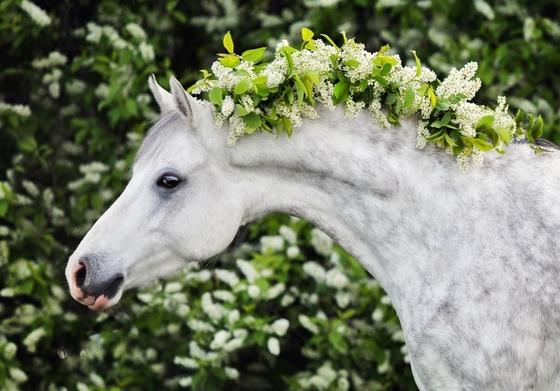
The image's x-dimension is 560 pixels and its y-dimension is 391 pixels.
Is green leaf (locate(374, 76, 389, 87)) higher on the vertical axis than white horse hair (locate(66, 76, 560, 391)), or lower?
higher

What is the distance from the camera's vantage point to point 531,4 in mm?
4121

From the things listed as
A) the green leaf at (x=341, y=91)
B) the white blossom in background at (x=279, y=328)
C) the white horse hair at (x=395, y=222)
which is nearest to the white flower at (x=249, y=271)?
the white blossom in background at (x=279, y=328)

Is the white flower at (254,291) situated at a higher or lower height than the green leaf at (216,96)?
lower

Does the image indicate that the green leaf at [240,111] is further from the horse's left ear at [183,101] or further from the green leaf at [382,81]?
the green leaf at [382,81]

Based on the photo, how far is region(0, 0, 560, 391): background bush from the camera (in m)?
3.92

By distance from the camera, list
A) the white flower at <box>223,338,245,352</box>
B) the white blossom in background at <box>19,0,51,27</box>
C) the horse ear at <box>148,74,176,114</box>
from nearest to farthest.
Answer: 1. the horse ear at <box>148,74,176,114</box>
2. the white flower at <box>223,338,245,352</box>
3. the white blossom in background at <box>19,0,51,27</box>

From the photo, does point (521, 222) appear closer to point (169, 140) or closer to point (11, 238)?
point (169, 140)

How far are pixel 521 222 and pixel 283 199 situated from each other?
2.33ft

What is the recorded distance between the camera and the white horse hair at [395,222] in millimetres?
2045

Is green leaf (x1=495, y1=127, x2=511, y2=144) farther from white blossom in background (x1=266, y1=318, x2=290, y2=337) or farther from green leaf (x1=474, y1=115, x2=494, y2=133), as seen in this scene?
white blossom in background (x1=266, y1=318, x2=290, y2=337)

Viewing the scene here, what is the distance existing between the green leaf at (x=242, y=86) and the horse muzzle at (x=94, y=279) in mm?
642

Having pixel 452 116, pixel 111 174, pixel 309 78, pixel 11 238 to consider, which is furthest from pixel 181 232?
pixel 11 238

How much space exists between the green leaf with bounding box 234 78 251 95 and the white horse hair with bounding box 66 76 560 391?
6.0 inches

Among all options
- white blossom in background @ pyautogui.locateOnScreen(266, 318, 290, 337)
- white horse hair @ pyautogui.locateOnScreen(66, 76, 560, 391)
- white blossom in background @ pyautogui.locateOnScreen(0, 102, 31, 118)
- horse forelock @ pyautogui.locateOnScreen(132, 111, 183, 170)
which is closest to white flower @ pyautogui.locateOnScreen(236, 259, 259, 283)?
white blossom in background @ pyautogui.locateOnScreen(266, 318, 290, 337)
